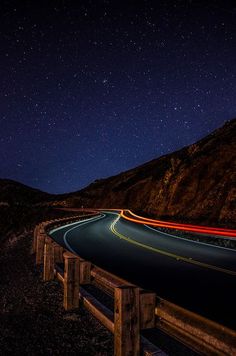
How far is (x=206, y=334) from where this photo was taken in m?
3.35

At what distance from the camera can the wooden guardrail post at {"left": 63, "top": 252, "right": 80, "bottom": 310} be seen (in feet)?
22.9

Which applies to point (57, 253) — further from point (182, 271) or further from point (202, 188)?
point (202, 188)

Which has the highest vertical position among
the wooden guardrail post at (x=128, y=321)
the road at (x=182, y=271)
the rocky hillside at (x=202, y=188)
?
the rocky hillside at (x=202, y=188)

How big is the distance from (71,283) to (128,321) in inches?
110

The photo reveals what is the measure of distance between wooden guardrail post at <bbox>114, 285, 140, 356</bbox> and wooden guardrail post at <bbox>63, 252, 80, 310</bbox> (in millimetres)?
2700

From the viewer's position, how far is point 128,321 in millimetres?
4363

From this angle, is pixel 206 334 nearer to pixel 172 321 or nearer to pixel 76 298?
pixel 172 321

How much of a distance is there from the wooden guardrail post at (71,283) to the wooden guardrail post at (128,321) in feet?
8.86

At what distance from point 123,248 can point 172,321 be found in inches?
480

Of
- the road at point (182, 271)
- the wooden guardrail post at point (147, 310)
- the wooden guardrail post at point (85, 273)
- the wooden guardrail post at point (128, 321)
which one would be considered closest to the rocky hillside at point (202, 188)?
the road at point (182, 271)

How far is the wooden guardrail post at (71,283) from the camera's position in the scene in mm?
6965

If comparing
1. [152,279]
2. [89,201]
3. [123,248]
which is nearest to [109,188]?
[89,201]

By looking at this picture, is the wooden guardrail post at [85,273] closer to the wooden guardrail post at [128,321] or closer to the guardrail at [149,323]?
the guardrail at [149,323]

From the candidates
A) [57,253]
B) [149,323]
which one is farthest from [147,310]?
[57,253]
